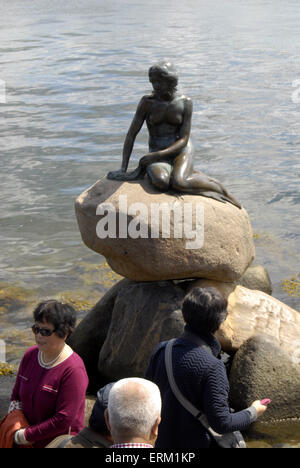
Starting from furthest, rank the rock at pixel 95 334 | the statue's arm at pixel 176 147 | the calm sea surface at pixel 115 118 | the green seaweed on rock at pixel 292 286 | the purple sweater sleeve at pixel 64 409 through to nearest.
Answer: the calm sea surface at pixel 115 118 < the green seaweed on rock at pixel 292 286 < the rock at pixel 95 334 < the statue's arm at pixel 176 147 < the purple sweater sleeve at pixel 64 409

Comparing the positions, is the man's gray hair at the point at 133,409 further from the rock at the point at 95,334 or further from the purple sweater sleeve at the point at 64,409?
the rock at the point at 95,334

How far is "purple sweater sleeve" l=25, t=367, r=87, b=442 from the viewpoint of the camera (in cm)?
468

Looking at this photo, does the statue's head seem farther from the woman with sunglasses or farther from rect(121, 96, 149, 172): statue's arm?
the woman with sunglasses

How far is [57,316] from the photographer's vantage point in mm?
4730

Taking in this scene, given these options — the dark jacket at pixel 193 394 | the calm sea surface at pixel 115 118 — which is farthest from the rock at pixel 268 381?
the dark jacket at pixel 193 394

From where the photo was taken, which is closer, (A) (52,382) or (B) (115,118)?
(A) (52,382)

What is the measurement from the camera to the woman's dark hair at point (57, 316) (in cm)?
472

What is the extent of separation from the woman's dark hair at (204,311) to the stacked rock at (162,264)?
2601 millimetres

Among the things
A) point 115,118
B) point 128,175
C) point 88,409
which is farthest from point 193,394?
point 115,118

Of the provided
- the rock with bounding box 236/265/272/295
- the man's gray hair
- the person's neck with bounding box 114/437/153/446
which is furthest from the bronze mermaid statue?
the person's neck with bounding box 114/437/153/446

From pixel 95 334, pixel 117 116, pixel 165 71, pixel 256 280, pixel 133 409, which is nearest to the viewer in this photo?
pixel 133 409

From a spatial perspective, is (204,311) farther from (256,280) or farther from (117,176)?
(256,280)

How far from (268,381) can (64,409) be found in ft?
9.62

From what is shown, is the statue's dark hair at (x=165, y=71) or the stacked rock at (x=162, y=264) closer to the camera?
the stacked rock at (x=162, y=264)
